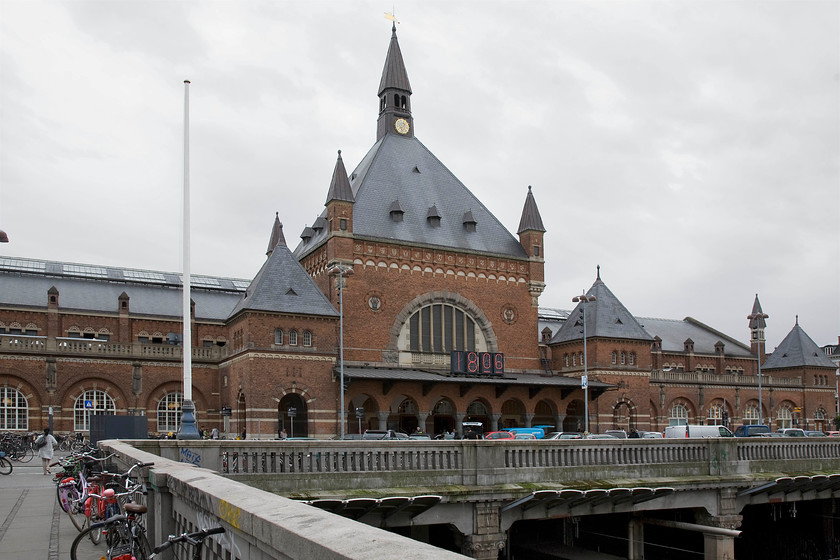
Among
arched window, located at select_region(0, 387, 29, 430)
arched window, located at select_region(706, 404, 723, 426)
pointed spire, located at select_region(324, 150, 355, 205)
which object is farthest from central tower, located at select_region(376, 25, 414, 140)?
arched window, located at select_region(706, 404, 723, 426)

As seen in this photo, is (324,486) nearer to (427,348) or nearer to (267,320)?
(267,320)

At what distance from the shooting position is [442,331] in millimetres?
51500

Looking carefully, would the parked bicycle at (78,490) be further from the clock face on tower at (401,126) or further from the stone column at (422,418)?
the clock face on tower at (401,126)

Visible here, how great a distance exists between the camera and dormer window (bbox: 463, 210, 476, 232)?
54.5m

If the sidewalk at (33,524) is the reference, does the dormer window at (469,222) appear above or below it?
above

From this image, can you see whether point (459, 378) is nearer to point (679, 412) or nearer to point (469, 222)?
point (469, 222)

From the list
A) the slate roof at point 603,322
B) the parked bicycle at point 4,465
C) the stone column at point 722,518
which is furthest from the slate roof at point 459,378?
the stone column at point 722,518

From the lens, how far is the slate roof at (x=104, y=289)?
5266cm

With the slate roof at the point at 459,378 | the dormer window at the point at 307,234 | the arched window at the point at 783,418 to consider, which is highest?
the dormer window at the point at 307,234

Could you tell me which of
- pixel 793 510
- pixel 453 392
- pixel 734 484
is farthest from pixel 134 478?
pixel 453 392

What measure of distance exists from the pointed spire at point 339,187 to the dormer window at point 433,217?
238 inches

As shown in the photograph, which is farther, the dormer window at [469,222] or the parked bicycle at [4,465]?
the dormer window at [469,222]

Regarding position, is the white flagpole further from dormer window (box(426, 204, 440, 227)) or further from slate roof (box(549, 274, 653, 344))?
slate roof (box(549, 274, 653, 344))

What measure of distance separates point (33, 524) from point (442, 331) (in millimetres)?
38554
